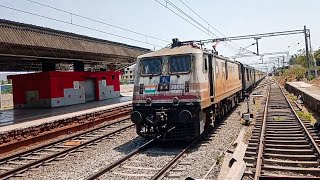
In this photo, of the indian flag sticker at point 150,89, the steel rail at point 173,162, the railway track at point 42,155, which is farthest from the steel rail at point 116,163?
the railway track at point 42,155

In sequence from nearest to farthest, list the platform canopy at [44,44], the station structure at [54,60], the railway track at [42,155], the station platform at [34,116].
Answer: the railway track at [42,155] → the station platform at [34,116] → the platform canopy at [44,44] → the station structure at [54,60]

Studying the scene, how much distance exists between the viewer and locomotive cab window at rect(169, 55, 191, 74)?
11281 mm

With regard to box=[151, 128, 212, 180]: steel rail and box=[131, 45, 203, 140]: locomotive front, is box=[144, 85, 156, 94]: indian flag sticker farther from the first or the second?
box=[151, 128, 212, 180]: steel rail

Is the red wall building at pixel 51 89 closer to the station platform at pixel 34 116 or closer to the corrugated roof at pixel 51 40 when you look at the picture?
the station platform at pixel 34 116

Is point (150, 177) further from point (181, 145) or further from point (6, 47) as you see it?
point (6, 47)

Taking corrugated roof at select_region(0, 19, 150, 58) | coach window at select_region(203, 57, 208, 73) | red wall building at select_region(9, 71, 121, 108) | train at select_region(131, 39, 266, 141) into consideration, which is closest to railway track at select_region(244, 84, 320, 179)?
train at select_region(131, 39, 266, 141)

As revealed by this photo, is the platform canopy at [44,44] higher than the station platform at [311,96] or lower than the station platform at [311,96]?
higher

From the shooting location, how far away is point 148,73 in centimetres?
1169

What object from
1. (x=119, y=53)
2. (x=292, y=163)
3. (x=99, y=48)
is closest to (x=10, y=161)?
(x=292, y=163)

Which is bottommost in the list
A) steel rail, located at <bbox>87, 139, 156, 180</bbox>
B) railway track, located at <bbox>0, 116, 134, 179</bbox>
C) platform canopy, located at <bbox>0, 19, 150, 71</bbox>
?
railway track, located at <bbox>0, 116, 134, 179</bbox>

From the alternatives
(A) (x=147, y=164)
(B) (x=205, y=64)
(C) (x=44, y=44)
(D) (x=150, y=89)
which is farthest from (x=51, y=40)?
(A) (x=147, y=164)

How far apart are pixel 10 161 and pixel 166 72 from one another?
586cm

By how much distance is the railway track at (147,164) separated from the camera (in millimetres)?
7980

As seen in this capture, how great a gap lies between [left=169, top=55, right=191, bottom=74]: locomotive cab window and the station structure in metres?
9.32
